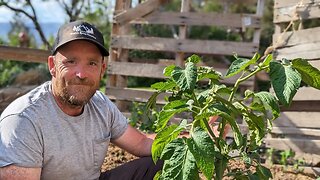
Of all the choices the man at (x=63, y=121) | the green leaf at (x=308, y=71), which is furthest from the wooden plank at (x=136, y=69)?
the green leaf at (x=308, y=71)

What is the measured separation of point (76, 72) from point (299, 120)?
9.48ft

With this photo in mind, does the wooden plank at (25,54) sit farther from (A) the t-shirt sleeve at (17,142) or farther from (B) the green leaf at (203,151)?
(B) the green leaf at (203,151)

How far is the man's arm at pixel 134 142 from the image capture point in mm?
3223

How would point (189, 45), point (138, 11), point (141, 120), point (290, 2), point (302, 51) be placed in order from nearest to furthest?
point (302, 51)
point (290, 2)
point (141, 120)
point (189, 45)
point (138, 11)

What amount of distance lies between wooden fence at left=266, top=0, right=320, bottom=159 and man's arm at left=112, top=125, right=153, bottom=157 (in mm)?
2174

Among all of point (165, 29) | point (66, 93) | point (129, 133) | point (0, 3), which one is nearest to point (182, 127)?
point (66, 93)

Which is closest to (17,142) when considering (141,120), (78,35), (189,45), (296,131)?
(78,35)

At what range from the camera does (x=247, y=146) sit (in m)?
2.52

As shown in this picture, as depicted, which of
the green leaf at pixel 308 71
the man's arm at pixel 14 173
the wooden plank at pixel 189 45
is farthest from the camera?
the wooden plank at pixel 189 45

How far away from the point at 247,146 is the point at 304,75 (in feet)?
1.65

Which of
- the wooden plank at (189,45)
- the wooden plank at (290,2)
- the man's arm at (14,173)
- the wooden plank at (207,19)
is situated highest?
the wooden plank at (290,2)

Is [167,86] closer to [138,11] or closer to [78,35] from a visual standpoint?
[78,35]

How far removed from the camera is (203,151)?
6.70ft

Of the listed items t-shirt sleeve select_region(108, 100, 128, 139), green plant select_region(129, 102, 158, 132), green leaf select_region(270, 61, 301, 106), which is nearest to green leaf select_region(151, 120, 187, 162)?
green leaf select_region(270, 61, 301, 106)
